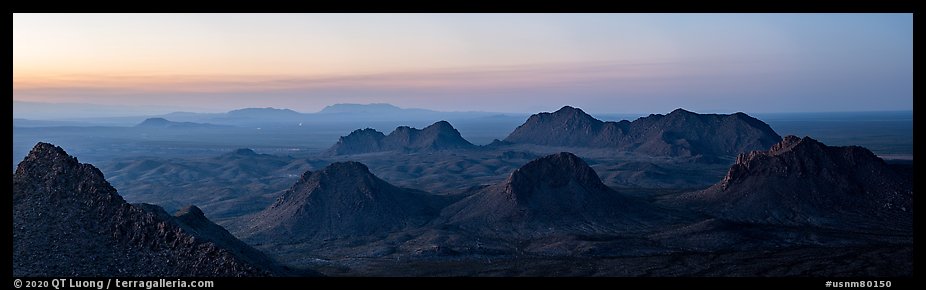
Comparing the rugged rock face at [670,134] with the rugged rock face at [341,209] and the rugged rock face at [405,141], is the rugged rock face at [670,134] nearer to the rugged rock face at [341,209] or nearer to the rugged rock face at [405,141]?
the rugged rock face at [405,141]

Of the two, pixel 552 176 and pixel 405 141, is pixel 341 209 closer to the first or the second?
pixel 552 176

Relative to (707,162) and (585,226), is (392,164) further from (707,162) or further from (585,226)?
(585,226)

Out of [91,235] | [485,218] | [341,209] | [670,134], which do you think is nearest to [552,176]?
[485,218]

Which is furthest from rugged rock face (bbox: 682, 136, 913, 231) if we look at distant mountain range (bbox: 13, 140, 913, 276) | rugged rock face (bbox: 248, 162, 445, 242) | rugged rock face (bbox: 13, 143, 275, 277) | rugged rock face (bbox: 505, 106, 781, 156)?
rugged rock face (bbox: 505, 106, 781, 156)

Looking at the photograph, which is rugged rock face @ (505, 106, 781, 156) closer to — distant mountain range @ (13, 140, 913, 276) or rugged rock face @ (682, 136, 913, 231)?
distant mountain range @ (13, 140, 913, 276)

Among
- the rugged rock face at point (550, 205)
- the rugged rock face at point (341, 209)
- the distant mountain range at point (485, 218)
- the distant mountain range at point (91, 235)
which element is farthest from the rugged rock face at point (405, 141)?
the distant mountain range at point (91, 235)
